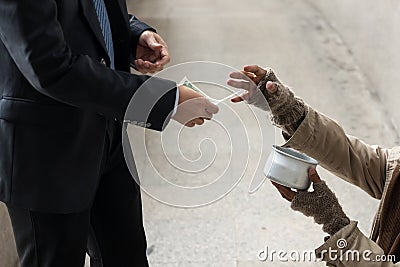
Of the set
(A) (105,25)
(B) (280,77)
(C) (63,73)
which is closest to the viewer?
(C) (63,73)

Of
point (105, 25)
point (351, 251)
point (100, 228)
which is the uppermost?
point (105, 25)

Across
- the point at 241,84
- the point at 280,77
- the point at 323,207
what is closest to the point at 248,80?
the point at 241,84

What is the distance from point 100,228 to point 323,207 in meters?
0.48

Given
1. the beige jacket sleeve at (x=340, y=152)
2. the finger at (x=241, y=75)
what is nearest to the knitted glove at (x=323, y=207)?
the beige jacket sleeve at (x=340, y=152)

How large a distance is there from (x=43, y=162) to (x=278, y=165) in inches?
17.9

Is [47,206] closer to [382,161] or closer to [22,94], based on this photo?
[22,94]

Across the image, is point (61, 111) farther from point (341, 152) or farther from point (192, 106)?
point (341, 152)

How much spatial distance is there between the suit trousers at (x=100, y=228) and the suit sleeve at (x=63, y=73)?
6.7 inches

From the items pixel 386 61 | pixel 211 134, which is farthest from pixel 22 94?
pixel 386 61

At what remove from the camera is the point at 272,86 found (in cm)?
127

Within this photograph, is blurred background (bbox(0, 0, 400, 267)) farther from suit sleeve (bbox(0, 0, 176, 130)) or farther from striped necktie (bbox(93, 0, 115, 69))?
suit sleeve (bbox(0, 0, 176, 130))

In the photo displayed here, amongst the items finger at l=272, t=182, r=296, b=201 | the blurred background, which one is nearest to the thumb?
finger at l=272, t=182, r=296, b=201

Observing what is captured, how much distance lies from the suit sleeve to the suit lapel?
0.09 meters

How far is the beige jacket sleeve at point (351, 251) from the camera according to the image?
1.17 metres
